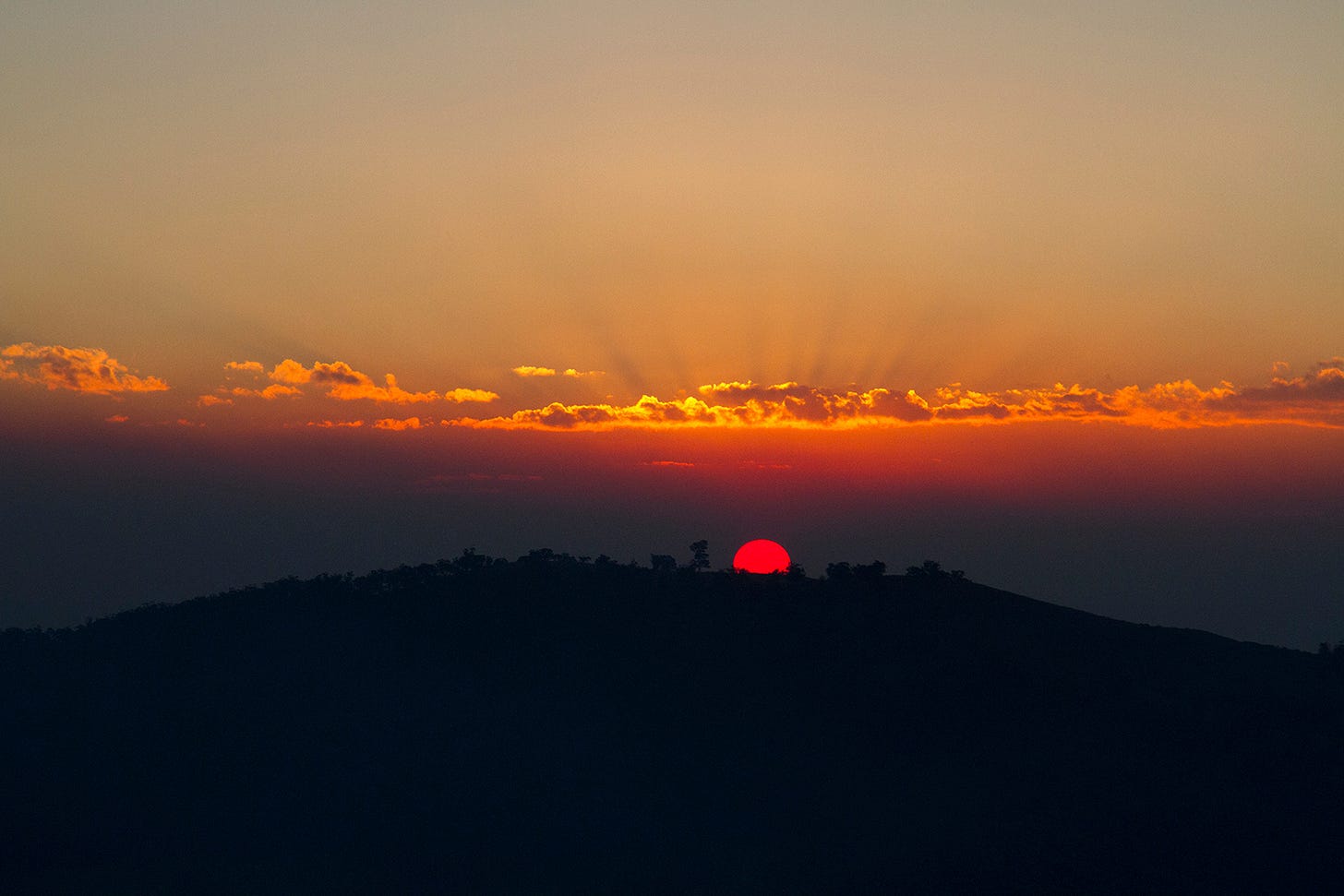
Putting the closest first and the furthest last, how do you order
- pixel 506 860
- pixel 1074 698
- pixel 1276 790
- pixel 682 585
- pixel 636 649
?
pixel 1276 790, pixel 506 860, pixel 1074 698, pixel 636 649, pixel 682 585

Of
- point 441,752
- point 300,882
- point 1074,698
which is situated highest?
point 1074,698

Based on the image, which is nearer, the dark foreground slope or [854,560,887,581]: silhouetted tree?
the dark foreground slope

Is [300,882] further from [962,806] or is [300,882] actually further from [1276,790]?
[1276,790]

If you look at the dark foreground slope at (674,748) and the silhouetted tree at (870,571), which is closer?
the dark foreground slope at (674,748)

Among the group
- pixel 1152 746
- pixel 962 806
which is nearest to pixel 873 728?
pixel 962 806

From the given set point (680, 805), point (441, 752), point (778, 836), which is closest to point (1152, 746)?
point (778, 836)

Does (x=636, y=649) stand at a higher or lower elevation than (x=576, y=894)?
higher

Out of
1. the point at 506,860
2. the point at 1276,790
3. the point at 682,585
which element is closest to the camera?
the point at 1276,790

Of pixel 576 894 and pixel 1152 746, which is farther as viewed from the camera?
pixel 1152 746
